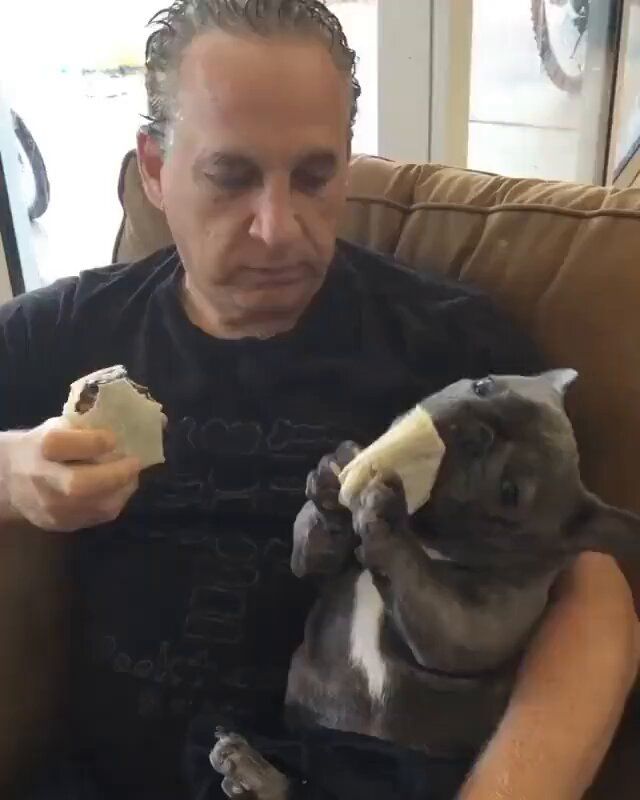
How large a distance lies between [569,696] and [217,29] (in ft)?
2.35

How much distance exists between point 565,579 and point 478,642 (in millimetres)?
147

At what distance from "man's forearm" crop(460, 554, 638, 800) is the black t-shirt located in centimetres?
24

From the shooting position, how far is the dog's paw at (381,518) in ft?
2.79

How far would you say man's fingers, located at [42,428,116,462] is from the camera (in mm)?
884

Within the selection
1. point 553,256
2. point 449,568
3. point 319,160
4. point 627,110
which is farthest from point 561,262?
point 627,110

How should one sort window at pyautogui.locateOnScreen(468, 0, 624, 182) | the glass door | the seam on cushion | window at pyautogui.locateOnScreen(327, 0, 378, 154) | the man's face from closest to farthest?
the man's face
the seam on cushion
window at pyautogui.locateOnScreen(327, 0, 378, 154)
window at pyautogui.locateOnScreen(468, 0, 624, 182)
the glass door

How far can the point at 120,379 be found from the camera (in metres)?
0.92

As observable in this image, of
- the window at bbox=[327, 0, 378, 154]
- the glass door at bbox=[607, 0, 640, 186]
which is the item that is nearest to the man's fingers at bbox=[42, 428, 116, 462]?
the window at bbox=[327, 0, 378, 154]

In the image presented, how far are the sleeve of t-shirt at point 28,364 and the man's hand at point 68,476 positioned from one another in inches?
7.9

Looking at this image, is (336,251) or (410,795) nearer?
(410,795)

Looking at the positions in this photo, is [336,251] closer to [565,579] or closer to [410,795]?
[565,579]

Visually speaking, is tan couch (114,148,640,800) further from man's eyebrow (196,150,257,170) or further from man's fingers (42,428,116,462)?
man's fingers (42,428,116,462)

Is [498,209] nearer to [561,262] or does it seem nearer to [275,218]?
[561,262]

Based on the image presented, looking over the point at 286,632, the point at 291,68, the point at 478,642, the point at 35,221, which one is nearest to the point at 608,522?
the point at 478,642
